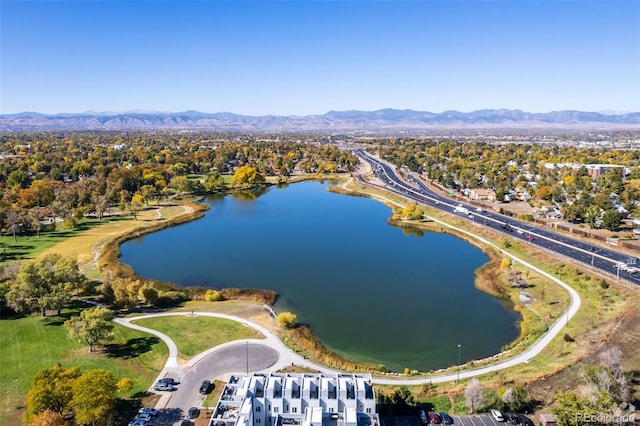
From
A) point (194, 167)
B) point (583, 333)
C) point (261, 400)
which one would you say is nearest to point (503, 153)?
point (194, 167)

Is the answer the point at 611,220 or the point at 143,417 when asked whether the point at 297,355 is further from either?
the point at 611,220

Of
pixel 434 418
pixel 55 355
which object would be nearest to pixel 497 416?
pixel 434 418

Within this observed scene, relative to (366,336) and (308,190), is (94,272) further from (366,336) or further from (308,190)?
(308,190)

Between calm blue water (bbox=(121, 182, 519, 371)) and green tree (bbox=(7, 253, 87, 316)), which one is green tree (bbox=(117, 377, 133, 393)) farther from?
calm blue water (bbox=(121, 182, 519, 371))

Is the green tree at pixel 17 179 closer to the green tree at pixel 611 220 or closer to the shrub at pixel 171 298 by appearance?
the shrub at pixel 171 298

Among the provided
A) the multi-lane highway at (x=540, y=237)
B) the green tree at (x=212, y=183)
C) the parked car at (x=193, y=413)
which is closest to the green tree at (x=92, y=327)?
the parked car at (x=193, y=413)

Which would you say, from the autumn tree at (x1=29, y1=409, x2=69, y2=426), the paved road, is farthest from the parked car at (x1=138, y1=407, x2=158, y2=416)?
the autumn tree at (x1=29, y1=409, x2=69, y2=426)
